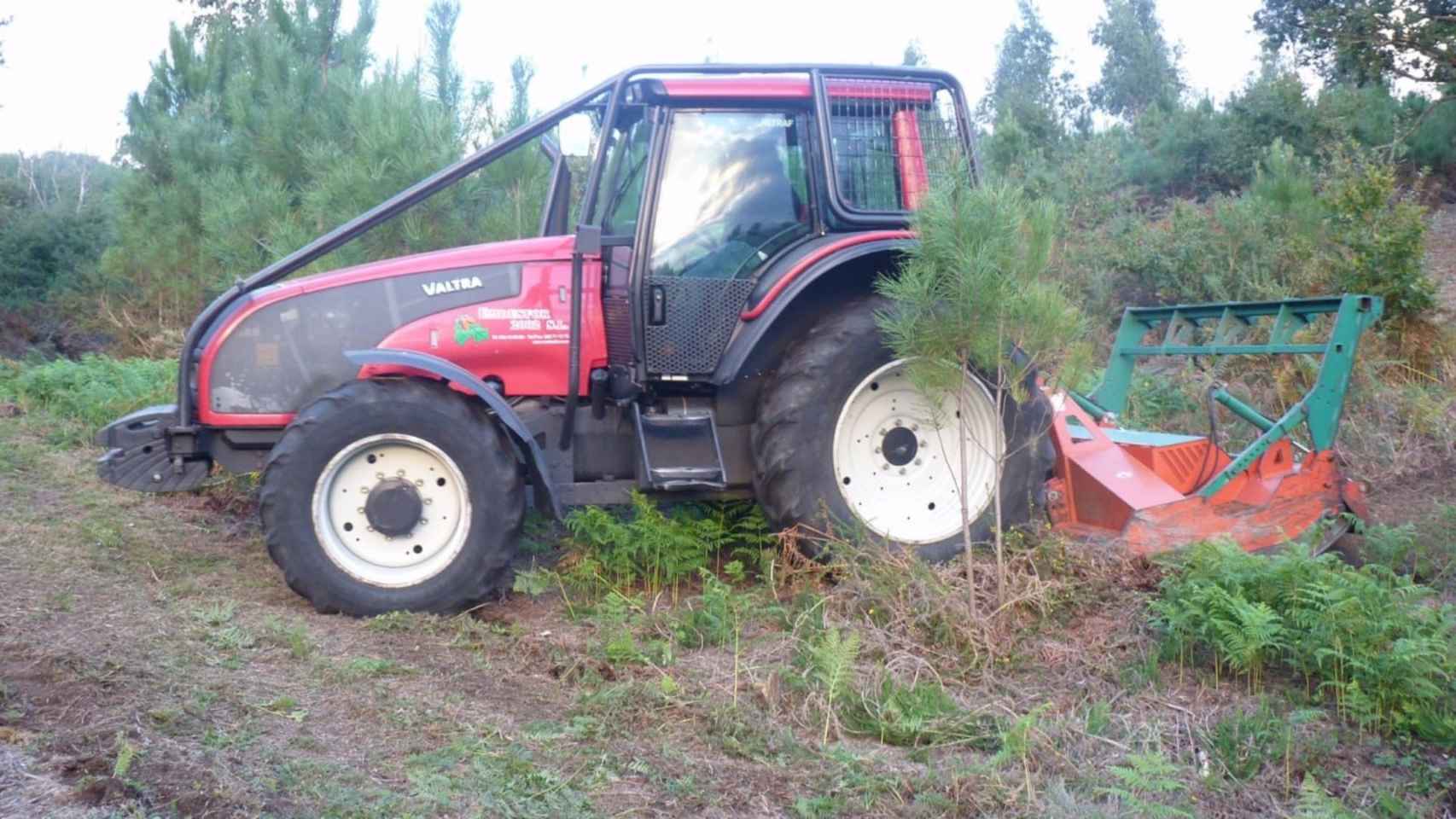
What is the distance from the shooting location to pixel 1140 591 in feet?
17.7

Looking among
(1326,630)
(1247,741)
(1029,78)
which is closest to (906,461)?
(1326,630)

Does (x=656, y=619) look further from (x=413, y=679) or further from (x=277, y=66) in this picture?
(x=277, y=66)

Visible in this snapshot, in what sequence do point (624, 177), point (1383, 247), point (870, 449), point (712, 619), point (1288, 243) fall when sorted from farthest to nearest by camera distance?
1. point (1288, 243)
2. point (1383, 247)
3. point (624, 177)
4. point (870, 449)
5. point (712, 619)

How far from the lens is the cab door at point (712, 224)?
229 inches

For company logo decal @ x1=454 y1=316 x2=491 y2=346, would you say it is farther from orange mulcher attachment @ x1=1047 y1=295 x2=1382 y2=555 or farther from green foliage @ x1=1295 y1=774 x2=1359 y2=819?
green foliage @ x1=1295 y1=774 x2=1359 y2=819

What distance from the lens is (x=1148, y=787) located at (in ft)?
11.9

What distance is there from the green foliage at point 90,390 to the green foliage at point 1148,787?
7.12 metres

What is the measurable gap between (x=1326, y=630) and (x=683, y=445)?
2735 mm

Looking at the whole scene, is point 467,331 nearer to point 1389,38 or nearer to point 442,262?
point 442,262

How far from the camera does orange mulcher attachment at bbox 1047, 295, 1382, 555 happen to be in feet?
19.2

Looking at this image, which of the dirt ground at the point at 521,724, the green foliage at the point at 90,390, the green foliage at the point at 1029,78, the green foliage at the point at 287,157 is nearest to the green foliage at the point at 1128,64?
the green foliage at the point at 1029,78

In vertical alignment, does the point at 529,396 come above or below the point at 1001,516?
above

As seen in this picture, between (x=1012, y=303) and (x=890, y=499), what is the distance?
1468 millimetres

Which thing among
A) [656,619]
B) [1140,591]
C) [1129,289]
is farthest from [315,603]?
[1129,289]
